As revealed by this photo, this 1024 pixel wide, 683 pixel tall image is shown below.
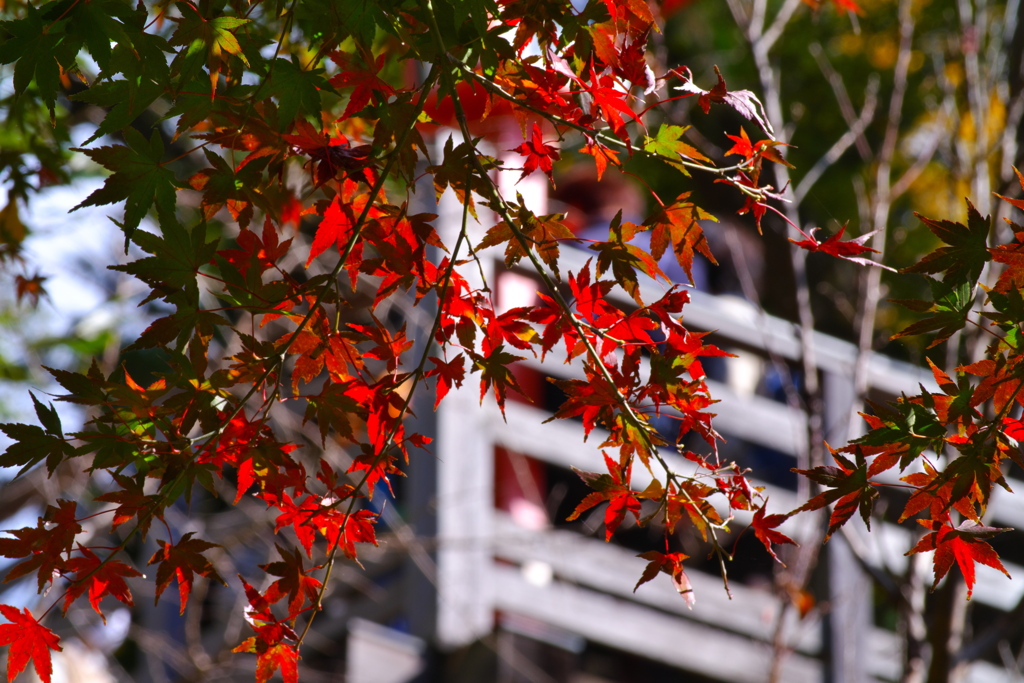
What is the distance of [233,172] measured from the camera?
2.99 feet

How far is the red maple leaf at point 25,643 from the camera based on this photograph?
35.2 inches

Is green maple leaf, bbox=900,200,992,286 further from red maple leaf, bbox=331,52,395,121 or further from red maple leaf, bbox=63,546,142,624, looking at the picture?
red maple leaf, bbox=63,546,142,624

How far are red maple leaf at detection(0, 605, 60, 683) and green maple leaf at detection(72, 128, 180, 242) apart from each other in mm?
411

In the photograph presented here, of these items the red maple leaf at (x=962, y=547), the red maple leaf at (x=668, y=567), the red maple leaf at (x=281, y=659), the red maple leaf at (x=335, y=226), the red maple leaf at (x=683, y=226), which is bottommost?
the red maple leaf at (x=281, y=659)

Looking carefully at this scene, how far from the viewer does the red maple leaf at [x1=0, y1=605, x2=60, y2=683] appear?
2.93 ft

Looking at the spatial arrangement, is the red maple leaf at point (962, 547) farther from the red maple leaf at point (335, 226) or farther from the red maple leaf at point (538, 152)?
the red maple leaf at point (335, 226)

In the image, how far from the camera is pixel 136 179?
865 mm

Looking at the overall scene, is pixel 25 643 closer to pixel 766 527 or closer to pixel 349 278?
pixel 349 278

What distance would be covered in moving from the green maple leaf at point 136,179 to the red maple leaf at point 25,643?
411 mm

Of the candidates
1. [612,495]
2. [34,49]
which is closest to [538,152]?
[612,495]

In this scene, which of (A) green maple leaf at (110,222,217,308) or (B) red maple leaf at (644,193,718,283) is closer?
(A) green maple leaf at (110,222,217,308)

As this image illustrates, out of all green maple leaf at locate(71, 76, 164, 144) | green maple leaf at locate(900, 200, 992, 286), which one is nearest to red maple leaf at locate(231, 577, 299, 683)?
green maple leaf at locate(71, 76, 164, 144)

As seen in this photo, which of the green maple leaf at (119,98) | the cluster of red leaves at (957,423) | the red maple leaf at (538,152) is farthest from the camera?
the red maple leaf at (538,152)

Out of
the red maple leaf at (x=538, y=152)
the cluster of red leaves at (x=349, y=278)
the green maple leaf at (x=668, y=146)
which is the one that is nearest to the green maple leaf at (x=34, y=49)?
the cluster of red leaves at (x=349, y=278)
